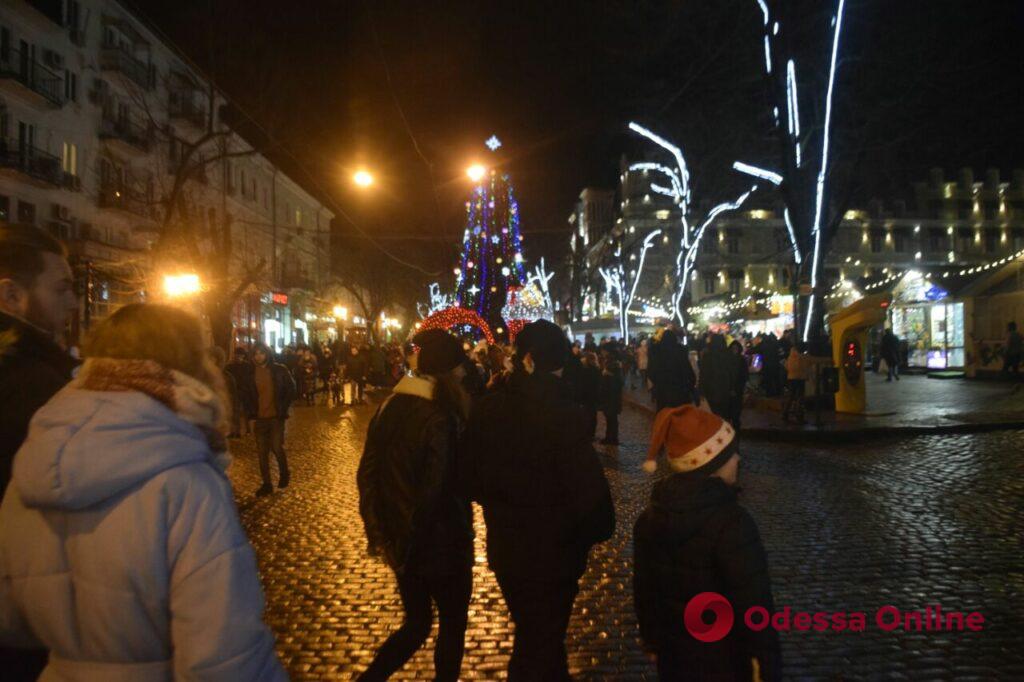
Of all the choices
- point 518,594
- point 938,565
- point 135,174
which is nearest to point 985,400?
point 938,565

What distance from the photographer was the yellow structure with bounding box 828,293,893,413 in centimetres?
1438

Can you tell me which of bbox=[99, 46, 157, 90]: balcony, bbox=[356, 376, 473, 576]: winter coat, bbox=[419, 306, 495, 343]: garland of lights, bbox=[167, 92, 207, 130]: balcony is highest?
bbox=[99, 46, 157, 90]: balcony

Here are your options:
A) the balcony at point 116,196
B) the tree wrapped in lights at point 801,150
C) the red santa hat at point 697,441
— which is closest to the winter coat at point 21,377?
the red santa hat at point 697,441

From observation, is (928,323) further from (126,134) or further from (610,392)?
(126,134)

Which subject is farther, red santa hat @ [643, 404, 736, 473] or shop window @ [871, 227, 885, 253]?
shop window @ [871, 227, 885, 253]

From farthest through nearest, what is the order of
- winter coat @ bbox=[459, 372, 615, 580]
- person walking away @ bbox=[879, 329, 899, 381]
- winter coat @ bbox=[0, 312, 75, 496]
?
person walking away @ bbox=[879, 329, 899, 381]
winter coat @ bbox=[459, 372, 615, 580]
winter coat @ bbox=[0, 312, 75, 496]

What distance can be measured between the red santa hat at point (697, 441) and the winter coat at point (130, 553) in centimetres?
160

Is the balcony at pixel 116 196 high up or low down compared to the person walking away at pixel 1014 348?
up

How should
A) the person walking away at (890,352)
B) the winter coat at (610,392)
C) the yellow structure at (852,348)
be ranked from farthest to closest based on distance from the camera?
the person walking away at (890,352) < the yellow structure at (852,348) < the winter coat at (610,392)

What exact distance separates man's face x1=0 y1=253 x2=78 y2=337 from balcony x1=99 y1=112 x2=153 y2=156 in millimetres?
29487

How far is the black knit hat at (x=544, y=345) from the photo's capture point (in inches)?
134

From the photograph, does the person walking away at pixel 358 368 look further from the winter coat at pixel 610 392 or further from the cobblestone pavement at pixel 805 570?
the cobblestone pavement at pixel 805 570

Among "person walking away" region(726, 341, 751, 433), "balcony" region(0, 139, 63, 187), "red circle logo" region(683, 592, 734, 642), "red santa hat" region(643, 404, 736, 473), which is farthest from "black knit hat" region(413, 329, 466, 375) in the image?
"balcony" region(0, 139, 63, 187)

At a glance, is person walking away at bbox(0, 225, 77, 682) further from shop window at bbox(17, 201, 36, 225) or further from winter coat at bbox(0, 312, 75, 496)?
shop window at bbox(17, 201, 36, 225)
